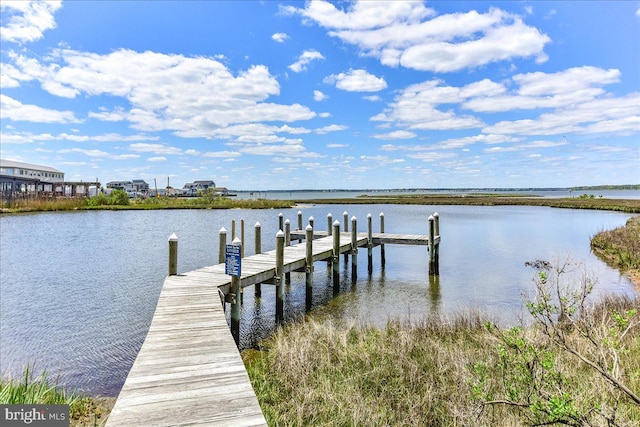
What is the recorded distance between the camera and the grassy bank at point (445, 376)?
452 centimetres

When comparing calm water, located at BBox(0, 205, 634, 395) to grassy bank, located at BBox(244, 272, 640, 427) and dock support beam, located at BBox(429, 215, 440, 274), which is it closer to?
dock support beam, located at BBox(429, 215, 440, 274)

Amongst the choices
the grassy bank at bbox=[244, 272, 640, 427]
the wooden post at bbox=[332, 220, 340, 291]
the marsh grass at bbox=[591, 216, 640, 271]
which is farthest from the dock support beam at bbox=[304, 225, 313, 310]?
the marsh grass at bbox=[591, 216, 640, 271]

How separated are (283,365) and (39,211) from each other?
64.5 metres

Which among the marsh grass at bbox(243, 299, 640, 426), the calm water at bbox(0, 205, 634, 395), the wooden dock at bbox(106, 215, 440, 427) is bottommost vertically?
the calm water at bbox(0, 205, 634, 395)

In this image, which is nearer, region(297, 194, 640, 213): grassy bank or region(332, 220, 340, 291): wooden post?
region(332, 220, 340, 291): wooden post

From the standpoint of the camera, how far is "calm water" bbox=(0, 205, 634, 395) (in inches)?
389

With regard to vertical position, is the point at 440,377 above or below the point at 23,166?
below

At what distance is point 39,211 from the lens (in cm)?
5731

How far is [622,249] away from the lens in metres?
21.7

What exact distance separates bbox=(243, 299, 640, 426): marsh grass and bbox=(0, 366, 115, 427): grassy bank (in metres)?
2.55

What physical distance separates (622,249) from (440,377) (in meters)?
21.3

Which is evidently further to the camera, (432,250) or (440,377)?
(432,250)

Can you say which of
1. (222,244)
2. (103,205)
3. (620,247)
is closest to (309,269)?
(222,244)

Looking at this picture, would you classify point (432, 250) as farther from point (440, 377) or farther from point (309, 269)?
point (440, 377)
